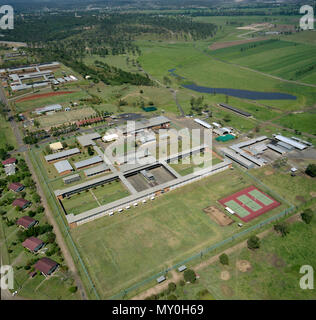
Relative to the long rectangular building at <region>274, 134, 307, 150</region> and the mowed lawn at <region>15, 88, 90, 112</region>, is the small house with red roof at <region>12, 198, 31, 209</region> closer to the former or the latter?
the mowed lawn at <region>15, 88, 90, 112</region>

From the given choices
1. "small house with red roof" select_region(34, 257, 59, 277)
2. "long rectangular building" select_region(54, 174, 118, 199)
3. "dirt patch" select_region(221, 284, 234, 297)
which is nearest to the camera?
"dirt patch" select_region(221, 284, 234, 297)

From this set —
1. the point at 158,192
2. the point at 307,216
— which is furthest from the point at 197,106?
the point at 307,216

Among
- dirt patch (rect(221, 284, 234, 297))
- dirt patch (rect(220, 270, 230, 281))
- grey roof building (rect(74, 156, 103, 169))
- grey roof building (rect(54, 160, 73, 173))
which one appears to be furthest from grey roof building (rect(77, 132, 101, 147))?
dirt patch (rect(221, 284, 234, 297))

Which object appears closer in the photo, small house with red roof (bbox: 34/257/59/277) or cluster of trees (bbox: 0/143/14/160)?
small house with red roof (bbox: 34/257/59/277)

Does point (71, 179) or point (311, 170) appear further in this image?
point (311, 170)

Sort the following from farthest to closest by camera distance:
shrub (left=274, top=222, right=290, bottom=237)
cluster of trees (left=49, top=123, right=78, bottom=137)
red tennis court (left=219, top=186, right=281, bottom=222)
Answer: cluster of trees (left=49, top=123, right=78, bottom=137) < red tennis court (left=219, top=186, right=281, bottom=222) < shrub (left=274, top=222, right=290, bottom=237)

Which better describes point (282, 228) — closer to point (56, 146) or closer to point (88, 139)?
point (88, 139)
